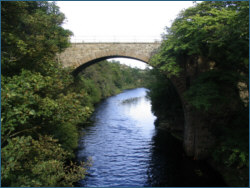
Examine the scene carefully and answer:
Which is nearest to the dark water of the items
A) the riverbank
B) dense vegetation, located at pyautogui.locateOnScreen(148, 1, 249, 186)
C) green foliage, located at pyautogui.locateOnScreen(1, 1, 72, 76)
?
the riverbank

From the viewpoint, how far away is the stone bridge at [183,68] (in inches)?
548

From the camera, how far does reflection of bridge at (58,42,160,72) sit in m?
15.7

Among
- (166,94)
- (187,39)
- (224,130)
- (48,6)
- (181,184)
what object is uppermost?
(48,6)

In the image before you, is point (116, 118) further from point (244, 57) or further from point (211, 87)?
point (244, 57)

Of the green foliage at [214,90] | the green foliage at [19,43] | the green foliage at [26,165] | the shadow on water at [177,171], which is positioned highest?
the green foliage at [19,43]

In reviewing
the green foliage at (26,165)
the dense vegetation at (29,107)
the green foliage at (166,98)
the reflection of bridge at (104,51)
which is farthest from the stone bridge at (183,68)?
the green foliage at (26,165)

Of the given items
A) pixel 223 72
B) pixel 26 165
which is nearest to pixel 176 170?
pixel 223 72

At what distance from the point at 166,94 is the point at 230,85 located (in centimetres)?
715

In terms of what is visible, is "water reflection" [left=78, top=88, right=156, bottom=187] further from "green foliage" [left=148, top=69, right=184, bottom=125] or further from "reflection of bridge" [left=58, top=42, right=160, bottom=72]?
"reflection of bridge" [left=58, top=42, right=160, bottom=72]

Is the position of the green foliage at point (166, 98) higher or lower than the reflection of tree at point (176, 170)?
higher

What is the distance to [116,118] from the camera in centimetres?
2494

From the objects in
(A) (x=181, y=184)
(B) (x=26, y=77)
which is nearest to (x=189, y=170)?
(A) (x=181, y=184)

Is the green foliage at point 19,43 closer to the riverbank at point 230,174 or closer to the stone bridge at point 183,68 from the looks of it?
the stone bridge at point 183,68

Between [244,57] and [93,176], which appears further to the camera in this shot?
[93,176]
